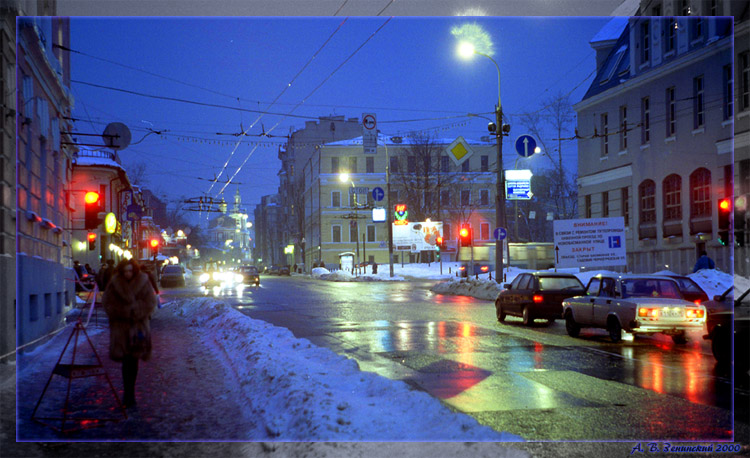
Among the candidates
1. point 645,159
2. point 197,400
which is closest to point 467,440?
point 197,400

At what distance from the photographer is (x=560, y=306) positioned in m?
17.7

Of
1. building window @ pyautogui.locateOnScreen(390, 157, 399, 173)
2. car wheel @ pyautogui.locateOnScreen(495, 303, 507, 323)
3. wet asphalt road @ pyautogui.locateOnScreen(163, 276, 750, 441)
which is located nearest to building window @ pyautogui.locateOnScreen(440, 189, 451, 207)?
building window @ pyautogui.locateOnScreen(390, 157, 399, 173)

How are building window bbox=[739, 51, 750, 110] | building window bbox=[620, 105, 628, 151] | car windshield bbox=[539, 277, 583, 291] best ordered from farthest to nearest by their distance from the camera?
car windshield bbox=[539, 277, 583, 291] → building window bbox=[620, 105, 628, 151] → building window bbox=[739, 51, 750, 110]

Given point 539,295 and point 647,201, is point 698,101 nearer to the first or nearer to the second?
point 647,201

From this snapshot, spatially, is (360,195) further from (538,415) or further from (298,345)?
(538,415)

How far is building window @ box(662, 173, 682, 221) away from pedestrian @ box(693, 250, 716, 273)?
515 mm

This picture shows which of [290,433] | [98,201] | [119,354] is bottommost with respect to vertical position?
[290,433]

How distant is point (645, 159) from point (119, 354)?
6.43m

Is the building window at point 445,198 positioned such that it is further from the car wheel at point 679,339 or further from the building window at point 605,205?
the car wheel at point 679,339

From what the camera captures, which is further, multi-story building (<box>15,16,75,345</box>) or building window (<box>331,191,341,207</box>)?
building window (<box>331,191,341,207</box>)

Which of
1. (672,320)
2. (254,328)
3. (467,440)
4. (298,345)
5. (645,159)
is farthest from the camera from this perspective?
(254,328)

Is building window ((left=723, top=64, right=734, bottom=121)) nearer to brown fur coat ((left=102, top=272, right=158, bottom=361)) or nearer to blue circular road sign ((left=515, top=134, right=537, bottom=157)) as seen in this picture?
blue circular road sign ((left=515, top=134, right=537, bottom=157))

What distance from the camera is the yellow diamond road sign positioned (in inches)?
395

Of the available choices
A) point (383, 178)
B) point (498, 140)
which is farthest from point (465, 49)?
point (383, 178)
